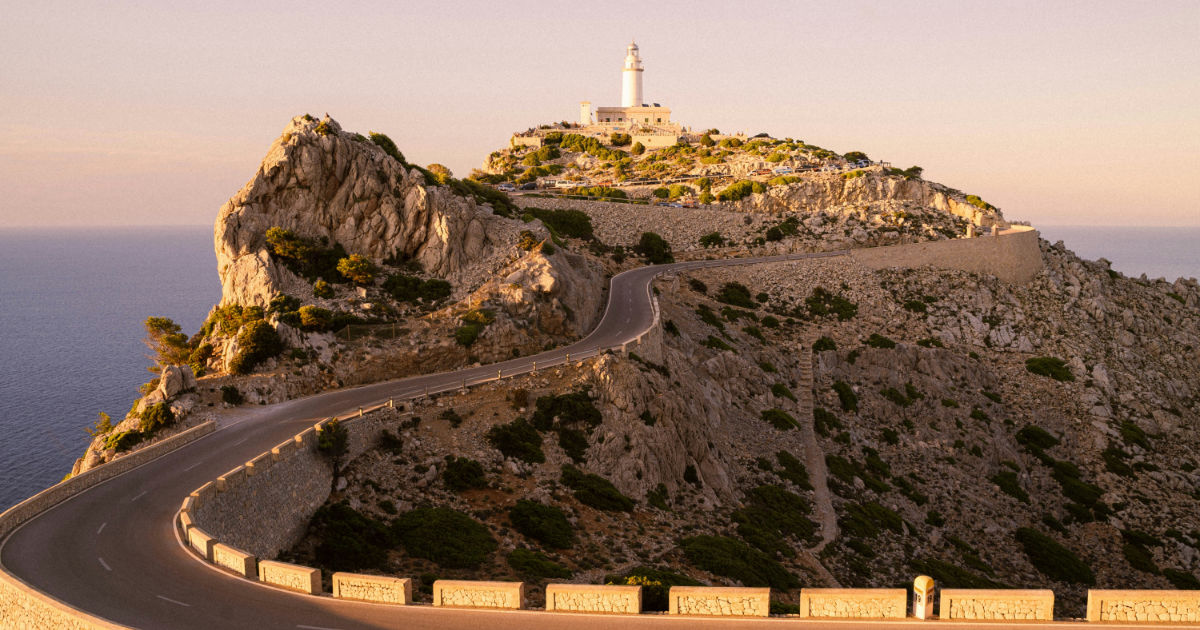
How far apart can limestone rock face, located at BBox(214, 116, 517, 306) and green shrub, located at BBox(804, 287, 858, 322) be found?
29610mm

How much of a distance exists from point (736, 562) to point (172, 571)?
64.3ft

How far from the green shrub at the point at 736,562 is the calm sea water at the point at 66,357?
2126 inches

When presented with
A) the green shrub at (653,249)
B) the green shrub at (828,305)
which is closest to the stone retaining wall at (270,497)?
the green shrub at (828,305)

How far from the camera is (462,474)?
97.5 feet

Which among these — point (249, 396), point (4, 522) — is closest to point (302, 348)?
point (249, 396)

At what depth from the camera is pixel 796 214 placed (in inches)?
3314

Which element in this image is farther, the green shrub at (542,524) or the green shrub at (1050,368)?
the green shrub at (1050,368)

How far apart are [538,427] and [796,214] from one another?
195ft

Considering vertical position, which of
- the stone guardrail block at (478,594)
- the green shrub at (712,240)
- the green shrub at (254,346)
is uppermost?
the green shrub at (712,240)

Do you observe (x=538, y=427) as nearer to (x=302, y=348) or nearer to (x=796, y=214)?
(x=302, y=348)

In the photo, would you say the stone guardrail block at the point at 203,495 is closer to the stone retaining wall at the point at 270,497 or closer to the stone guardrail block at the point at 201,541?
the stone retaining wall at the point at 270,497

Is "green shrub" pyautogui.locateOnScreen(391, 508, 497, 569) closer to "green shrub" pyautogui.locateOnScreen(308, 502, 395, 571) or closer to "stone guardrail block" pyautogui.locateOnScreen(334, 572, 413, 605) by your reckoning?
"green shrub" pyautogui.locateOnScreen(308, 502, 395, 571)

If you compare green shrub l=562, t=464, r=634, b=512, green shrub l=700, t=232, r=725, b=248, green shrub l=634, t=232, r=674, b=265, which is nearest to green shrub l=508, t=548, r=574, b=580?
green shrub l=562, t=464, r=634, b=512

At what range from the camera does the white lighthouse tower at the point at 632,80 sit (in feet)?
479
